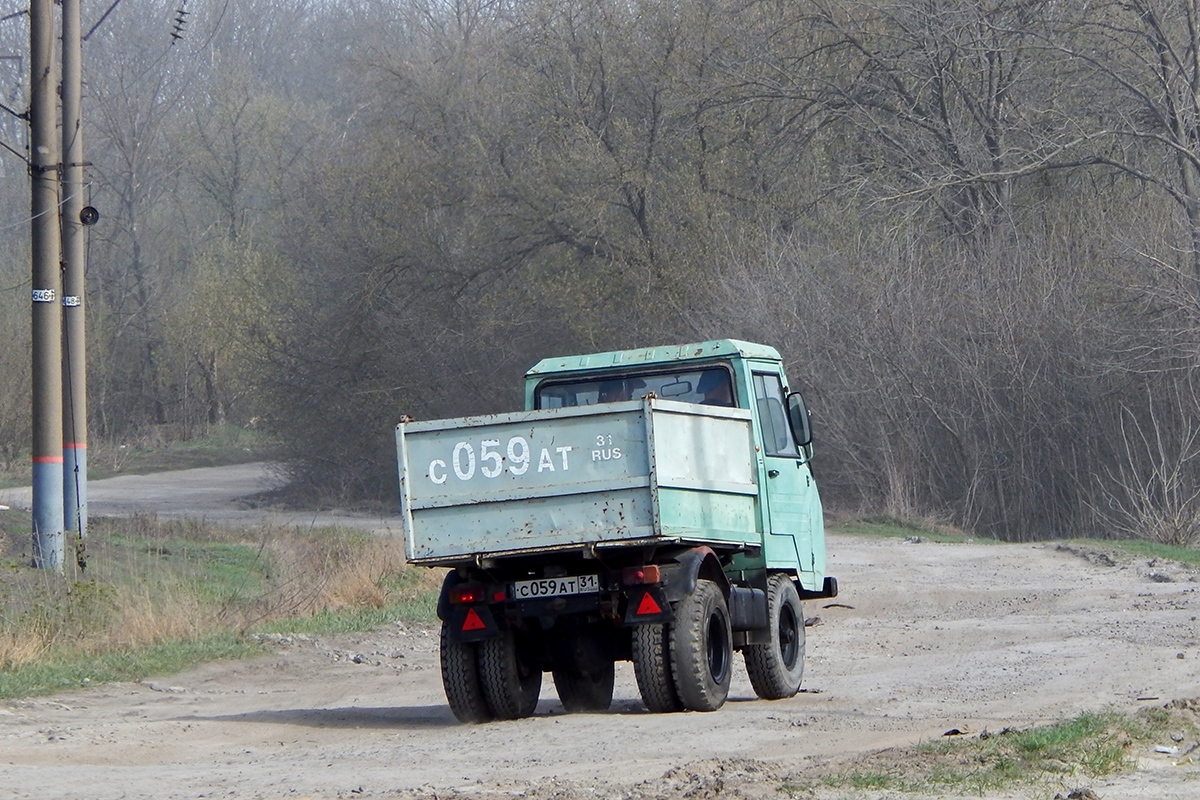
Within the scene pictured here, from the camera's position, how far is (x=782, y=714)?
30.0 feet

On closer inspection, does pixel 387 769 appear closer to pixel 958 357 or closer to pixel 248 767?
pixel 248 767

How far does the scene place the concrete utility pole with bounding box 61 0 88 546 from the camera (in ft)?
52.5

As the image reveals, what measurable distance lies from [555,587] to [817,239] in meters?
21.1

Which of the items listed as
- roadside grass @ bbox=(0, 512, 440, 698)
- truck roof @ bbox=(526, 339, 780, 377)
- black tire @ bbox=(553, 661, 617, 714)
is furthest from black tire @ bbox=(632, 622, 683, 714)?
roadside grass @ bbox=(0, 512, 440, 698)

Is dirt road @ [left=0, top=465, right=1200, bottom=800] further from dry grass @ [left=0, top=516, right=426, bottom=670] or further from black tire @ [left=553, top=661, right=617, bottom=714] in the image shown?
dry grass @ [left=0, top=516, right=426, bottom=670]

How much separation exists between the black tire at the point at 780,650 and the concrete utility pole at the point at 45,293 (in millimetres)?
8261

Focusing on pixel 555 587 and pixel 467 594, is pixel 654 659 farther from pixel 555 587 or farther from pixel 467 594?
pixel 467 594

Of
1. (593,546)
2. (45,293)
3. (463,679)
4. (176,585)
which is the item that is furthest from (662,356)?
(45,293)

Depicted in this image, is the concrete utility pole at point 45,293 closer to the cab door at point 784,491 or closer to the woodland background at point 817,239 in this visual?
the cab door at point 784,491

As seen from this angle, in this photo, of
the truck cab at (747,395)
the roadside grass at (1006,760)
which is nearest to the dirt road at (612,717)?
the roadside grass at (1006,760)

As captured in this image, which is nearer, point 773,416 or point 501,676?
point 501,676

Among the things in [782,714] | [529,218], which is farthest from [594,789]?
[529,218]

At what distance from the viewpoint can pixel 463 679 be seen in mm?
9227

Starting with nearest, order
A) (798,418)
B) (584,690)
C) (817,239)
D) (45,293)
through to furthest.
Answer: (584,690) < (798,418) < (45,293) < (817,239)
